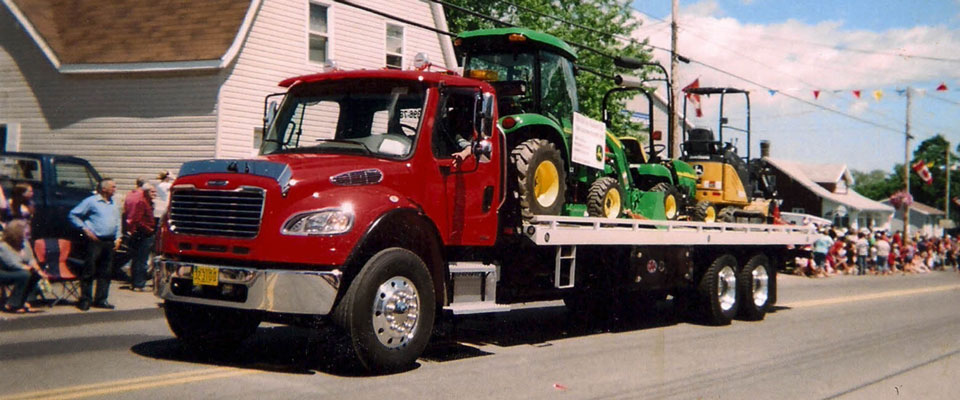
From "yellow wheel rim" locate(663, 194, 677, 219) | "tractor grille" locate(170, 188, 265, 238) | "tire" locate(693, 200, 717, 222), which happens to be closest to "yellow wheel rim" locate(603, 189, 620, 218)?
"yellow wheel rim" locate(663, 194, 677, 219)

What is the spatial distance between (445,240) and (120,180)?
14188mm

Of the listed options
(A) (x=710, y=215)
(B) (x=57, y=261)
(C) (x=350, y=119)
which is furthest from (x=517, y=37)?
(B) (x=57, y=261)

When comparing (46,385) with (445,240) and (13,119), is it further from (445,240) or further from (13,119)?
(13,119)

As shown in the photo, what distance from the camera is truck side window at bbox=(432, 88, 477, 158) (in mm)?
8328

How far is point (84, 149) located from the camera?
2066cm

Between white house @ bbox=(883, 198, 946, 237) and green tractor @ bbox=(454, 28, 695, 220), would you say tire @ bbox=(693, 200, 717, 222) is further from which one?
white house @ bbox=(883, 198, 946, 237)

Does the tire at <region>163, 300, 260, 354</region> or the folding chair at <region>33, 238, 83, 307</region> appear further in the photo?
the folding chair at <region>33, 238, 83, 307</region>

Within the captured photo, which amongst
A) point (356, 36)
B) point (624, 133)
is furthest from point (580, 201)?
point (624, 133)

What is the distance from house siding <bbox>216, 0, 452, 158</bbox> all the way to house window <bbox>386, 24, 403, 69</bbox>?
37 centimetres

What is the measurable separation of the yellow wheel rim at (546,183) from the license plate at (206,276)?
3489mm

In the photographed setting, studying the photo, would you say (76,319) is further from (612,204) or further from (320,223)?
(612,204)

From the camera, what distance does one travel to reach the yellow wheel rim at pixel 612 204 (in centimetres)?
1092

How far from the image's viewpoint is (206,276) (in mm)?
7227

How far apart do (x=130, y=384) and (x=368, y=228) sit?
2.12 meters
